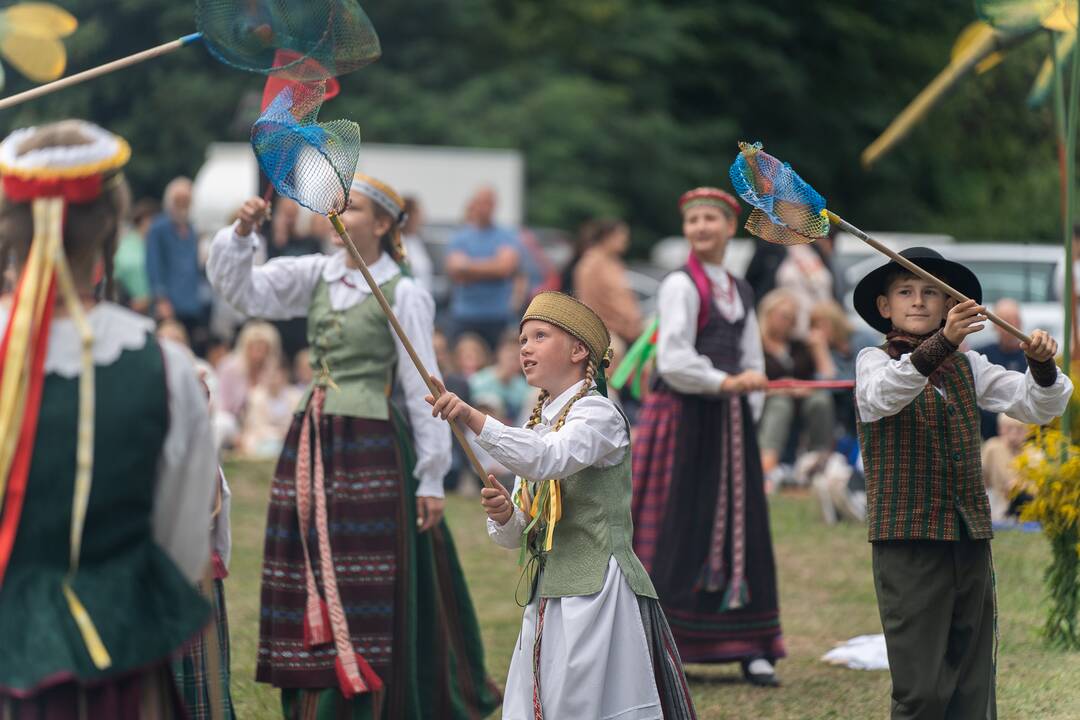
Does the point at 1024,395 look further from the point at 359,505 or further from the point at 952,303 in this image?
the point at 359,505

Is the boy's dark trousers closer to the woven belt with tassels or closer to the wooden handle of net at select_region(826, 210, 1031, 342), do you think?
the wooden handle of net at select_region(826, 210, 1031, 342)

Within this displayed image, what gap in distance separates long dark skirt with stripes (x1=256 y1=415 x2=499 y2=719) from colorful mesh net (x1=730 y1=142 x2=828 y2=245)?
5.40ft

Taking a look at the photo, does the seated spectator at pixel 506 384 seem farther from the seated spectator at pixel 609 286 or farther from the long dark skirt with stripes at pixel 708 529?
the long dark skirt with stripes at pixel 708 529

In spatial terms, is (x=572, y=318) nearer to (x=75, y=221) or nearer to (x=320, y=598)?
(x=320, y=598)

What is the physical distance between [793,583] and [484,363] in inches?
179

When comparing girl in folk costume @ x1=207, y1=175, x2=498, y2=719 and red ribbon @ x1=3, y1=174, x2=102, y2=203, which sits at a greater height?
red ribbon @ x1=3, y1=174, x2=102, y2=203

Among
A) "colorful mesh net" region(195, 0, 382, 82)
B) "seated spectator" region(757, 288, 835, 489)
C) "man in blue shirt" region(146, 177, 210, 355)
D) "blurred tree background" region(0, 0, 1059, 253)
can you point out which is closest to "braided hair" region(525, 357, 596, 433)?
"colorful mesh net" region(195, 0, 382, 82)

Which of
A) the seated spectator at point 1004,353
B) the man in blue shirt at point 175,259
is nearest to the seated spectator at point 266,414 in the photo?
the man in blue shirt at point 175,259

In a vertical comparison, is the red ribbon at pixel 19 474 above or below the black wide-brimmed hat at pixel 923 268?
below

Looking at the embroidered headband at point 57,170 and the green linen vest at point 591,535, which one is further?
the green linen vest at point 591,535

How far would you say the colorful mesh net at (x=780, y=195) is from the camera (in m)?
4.79

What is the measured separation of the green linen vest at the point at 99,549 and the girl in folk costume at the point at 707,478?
147 inches

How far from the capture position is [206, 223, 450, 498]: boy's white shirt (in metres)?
5.75

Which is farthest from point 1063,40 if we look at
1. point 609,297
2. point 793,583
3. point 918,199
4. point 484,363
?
point 918,199
